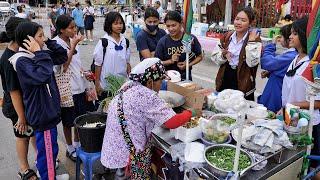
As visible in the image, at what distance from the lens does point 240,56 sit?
3283 millimetres

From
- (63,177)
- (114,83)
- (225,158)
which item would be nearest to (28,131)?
(63,177)

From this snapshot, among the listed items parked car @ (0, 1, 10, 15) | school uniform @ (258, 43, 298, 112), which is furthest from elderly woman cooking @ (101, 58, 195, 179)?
parked car @ (0, 1, 10, 15)

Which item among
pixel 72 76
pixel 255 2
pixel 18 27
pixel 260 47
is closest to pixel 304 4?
pixel 255 2

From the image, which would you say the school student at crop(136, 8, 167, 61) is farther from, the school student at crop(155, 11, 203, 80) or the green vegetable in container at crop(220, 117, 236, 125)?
the green vegetable in container at crop(220, 117, 236, 125)

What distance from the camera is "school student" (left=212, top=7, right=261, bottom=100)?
313cm

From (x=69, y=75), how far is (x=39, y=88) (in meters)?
0.65

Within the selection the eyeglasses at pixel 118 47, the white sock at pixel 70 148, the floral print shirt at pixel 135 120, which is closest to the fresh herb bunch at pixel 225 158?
the floral print shirt at pixel 135 120

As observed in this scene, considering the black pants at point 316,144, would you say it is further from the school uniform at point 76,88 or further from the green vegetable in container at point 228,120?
the school uniform at point 76,88

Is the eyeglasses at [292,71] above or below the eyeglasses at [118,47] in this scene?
below

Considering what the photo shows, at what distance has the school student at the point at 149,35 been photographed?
12.6 ft

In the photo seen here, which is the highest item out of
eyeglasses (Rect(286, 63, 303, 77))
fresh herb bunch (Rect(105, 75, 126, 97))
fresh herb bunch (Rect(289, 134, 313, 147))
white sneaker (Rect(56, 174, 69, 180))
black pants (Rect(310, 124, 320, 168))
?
eyeglasses (Rect(286, 63, 303, 77))

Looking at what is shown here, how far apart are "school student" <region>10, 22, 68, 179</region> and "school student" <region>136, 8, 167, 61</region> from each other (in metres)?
1.27

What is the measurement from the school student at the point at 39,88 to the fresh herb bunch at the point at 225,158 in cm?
152

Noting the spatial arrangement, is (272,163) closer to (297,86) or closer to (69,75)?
(297,86)
